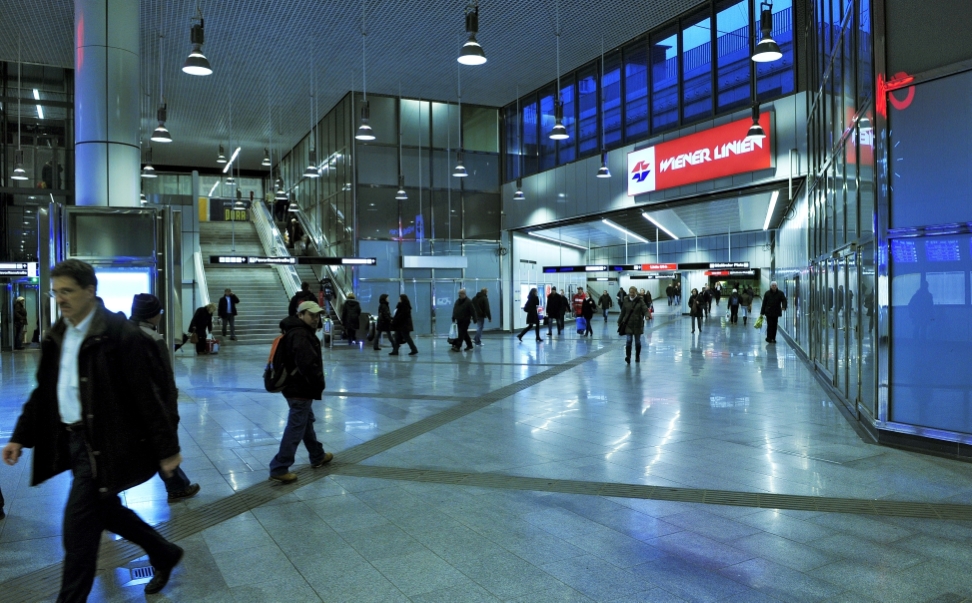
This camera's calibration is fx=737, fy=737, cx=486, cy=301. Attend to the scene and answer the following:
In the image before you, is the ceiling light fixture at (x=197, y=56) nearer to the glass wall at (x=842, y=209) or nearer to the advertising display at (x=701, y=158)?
the glass wall at (x=842, y=209)

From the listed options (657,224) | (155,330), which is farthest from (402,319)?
(657,224)

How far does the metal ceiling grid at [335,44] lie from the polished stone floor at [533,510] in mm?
12429

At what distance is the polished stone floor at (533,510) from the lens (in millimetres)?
3883

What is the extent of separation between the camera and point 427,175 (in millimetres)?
28203

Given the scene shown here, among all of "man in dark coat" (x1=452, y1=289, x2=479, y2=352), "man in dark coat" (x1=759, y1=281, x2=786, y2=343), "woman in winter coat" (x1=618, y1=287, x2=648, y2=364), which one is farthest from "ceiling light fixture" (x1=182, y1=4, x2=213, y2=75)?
"man in dark coat" (x1=759, y1=281, x2=786, y2=343)

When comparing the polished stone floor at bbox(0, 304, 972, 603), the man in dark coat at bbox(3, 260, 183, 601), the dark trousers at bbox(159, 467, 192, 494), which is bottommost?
the polished stone floor at bbox(0, 304, 972, 603)

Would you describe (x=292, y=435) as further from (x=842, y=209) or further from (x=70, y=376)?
(x=842, y=209)

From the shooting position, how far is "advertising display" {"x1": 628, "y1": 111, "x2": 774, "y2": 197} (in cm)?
1783

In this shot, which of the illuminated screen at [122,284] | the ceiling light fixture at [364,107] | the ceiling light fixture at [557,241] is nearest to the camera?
the illuminated screen at [122,284]

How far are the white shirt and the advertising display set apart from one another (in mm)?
16848

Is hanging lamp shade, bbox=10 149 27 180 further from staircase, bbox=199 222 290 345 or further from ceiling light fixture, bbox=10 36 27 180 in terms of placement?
staircase, bbox=199 222 290 345

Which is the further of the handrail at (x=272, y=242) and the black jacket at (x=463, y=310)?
the handrail at (x=272, y=242)

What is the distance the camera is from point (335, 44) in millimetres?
21344

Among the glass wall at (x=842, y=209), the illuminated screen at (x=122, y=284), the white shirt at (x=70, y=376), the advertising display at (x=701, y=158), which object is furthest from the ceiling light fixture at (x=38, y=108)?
the white shirt at (x=70, y=376)
